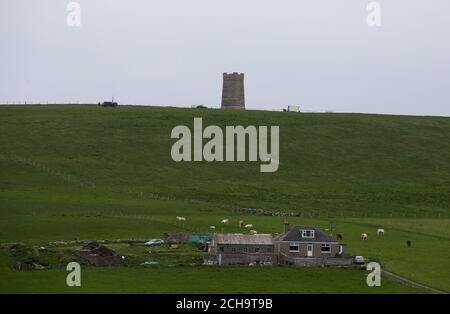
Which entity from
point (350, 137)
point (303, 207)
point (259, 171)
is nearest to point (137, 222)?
point (303, 207)

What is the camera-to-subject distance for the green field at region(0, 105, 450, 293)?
2778 inches

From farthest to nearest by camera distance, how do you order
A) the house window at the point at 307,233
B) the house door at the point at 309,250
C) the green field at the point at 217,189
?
1. the house window at the point at 307,233
2. the house door at the point at 309,250
3. the green field at the point at 217,189

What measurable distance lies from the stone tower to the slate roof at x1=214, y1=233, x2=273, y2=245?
97235 millimetres

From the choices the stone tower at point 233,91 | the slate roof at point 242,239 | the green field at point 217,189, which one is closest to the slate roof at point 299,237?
the slate roof at point 242,239

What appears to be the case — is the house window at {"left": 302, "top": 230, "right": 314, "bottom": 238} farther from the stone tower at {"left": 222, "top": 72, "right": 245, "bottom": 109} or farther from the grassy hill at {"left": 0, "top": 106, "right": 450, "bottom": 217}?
the stone tower at {"left": 222, "top": 72, "right": 245, "bottom": 109}

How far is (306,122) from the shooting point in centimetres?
15450

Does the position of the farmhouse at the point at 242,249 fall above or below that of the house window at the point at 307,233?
below

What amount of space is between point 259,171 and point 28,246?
52470 millimetres

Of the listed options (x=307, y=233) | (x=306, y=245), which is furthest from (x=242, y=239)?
(x=307, y=233)

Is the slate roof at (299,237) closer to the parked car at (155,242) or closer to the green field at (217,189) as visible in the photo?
the green field at (217,189)

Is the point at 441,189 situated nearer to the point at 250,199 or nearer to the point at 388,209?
the point at 388,209

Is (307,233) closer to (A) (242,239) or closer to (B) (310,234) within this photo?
→ (B) (310,234)

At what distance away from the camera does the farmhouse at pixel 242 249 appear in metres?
76.4

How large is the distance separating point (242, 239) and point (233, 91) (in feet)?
327
